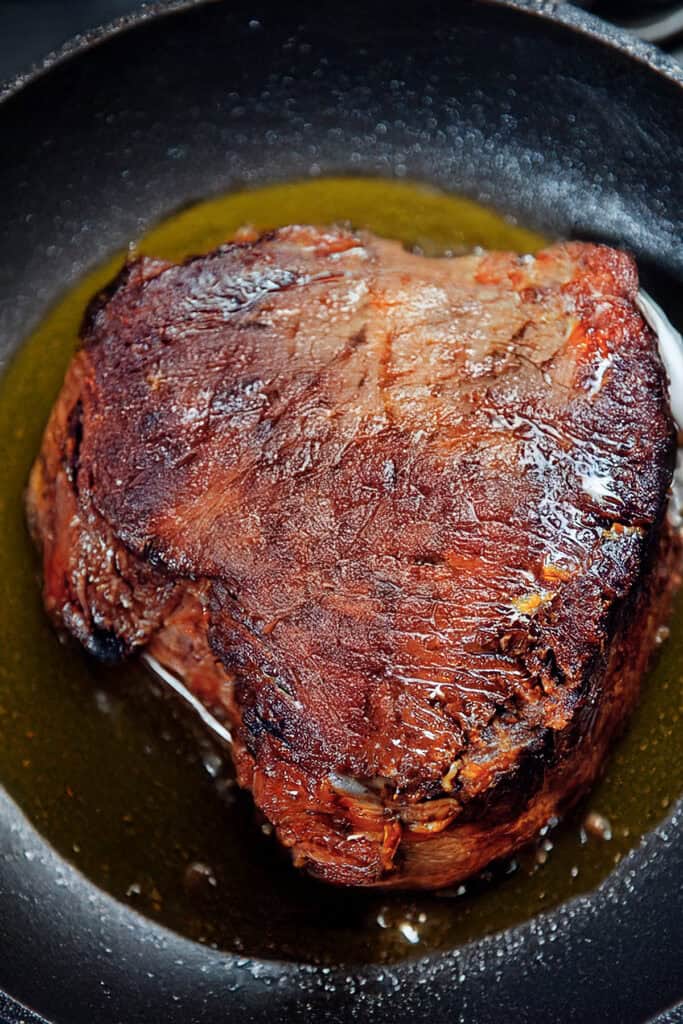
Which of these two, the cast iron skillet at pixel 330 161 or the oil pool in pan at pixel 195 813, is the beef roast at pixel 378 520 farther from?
the cast iron skillet at pixel 330 161

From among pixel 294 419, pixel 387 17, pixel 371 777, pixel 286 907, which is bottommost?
pixel 286 907

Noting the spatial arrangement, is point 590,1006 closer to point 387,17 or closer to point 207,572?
point 207,572

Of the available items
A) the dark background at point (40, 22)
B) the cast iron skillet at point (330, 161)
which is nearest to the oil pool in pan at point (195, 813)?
the cast iron skillet at point (330, 161)

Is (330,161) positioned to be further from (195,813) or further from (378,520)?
(195,813)

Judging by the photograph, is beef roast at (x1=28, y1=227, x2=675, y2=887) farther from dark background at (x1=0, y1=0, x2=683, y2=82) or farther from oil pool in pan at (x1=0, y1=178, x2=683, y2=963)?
dark background at (x1=0, y1=0, x2=683, y2=82)

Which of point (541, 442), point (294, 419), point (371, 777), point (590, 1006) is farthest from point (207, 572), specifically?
point (590, 1006)
